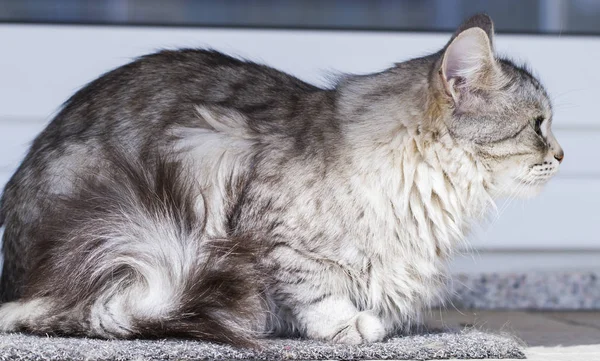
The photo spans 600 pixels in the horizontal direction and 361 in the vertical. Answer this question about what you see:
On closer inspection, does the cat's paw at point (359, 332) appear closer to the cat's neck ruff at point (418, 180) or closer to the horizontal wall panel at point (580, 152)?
the cat's neck ruff at point (418, 180)

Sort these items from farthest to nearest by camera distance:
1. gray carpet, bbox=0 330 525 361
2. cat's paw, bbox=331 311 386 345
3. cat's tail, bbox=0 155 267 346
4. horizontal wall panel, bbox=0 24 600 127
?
horizontal wall panel, bbox=0 24 600 127 < cat's paw, bbox=331 311 386 345 < cat's tail, bbox=0 155 267 346 < gray carpet, bbox=0 330 525 361

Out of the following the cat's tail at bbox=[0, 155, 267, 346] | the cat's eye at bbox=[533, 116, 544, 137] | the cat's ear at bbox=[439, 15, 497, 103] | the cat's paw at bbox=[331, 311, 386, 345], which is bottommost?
the cat's paw at bbox=[331, 311, 386, 345]

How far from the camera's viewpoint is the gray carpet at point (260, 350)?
1908 millimetres

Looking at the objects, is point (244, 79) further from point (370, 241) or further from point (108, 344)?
point (108, 344)

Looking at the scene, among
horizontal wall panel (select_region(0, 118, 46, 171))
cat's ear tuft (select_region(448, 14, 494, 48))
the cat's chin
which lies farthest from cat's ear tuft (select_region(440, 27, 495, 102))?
horizontal wall panel (select_region(0, 118, 46, 171))

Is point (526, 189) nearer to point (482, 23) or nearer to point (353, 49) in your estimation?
point (482, 23)

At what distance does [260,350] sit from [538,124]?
975mm

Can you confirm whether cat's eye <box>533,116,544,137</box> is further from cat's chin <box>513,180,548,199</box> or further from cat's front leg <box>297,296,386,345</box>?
cat's front leg <box>297,296,386,345</box>

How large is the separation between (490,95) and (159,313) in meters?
1.00

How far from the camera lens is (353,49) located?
11.9ft

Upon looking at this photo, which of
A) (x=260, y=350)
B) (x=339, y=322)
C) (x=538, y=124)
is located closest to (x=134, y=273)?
(x=260, y=350)

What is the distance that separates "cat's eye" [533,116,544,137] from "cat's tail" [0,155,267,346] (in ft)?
2.64

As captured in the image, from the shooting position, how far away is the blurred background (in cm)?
349

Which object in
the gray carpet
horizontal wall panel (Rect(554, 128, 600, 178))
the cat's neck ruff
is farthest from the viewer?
horizontal wall panel (Rect(554, 128, 600, 178))
